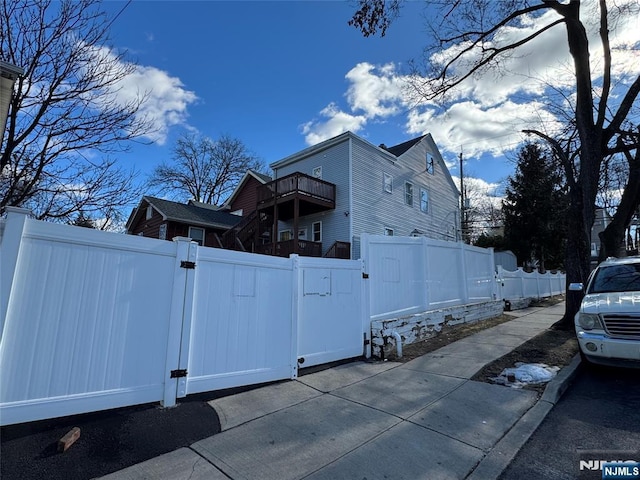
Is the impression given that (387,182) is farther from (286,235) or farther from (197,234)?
(197,234)

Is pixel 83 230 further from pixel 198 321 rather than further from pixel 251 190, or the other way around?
pixel 251 190

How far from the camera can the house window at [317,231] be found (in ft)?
58.1

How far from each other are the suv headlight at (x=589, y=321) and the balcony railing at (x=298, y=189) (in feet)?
39.2

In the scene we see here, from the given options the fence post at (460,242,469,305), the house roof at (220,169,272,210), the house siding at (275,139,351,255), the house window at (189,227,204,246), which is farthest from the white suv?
the house roof at (220,169,272,210)

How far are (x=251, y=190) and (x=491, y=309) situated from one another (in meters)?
17.0

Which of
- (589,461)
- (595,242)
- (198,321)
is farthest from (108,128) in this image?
(595,242)

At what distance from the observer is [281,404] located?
3965 mm

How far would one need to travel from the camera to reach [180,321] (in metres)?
3.81

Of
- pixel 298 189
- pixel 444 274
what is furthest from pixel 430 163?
pixel 444 274

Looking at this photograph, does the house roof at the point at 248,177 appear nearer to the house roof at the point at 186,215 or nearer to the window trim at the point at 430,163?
the house roof at the point at 186,215

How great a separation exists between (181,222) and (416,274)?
1458 cm

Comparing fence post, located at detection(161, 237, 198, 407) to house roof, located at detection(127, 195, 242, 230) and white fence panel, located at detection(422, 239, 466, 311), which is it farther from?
house roof, located at detection(127, 195, 242, 230)

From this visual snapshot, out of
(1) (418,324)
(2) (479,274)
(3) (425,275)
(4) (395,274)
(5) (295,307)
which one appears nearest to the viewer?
(5) (295,307)

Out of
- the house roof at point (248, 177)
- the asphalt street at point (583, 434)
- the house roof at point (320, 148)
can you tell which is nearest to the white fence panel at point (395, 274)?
the asphalt street at point (583, 434)
